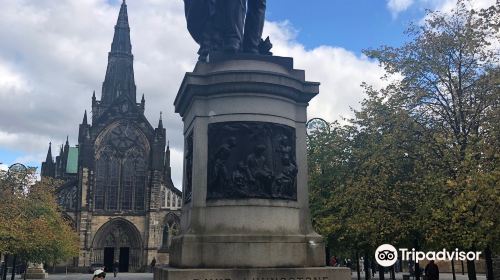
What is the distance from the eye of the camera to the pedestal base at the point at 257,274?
8359 mm

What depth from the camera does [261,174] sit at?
31.1 ft

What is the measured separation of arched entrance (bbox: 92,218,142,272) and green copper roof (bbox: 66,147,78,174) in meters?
23.1

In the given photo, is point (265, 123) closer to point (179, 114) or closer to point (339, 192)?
point (179, 114)

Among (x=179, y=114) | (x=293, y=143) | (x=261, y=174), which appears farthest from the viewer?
(x=179, y=114)

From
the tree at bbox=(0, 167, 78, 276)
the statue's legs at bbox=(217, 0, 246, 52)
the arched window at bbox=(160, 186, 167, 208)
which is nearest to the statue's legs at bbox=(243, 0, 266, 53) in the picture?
the statue's legs at bbox=(217, 0, 246, 52)

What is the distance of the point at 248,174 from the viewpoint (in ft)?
31.1

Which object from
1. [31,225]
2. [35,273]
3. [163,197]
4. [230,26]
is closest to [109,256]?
[163,197]

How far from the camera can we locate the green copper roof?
89287 mm

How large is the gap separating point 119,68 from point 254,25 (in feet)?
253

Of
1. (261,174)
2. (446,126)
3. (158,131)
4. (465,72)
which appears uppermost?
(158,131)

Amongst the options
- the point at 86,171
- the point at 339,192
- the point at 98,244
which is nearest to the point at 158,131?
the point at 86,171

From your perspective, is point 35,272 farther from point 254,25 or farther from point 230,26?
point 254,25

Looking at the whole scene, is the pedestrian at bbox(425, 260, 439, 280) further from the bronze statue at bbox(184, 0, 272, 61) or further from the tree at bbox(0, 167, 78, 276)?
the tree at bbox(0, 167, 78, 276)

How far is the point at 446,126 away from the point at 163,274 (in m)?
14.8
